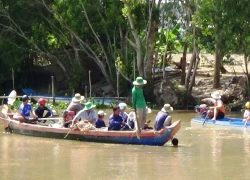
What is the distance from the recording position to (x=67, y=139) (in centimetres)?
1969

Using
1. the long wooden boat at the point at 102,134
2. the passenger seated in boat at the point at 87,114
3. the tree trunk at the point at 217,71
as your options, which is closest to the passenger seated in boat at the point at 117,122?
the long wooden boat at the point at 102,134

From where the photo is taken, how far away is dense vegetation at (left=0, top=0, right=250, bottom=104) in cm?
2822

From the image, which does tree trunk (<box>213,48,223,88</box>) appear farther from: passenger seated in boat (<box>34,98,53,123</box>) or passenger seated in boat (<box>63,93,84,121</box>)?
passenger seated in boat (<box>63,93,84,121</box>)

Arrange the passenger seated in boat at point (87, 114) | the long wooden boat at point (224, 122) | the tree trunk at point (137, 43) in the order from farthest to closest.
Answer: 1. the tree trunk at point (137, 43)
2. the long wooden boat at point (224, 122)
3. the passenger seated in boat at point (87, 114)

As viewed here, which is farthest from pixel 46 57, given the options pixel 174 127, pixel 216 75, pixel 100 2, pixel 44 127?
pixel 174 127

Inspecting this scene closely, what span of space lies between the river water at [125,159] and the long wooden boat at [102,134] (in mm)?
194

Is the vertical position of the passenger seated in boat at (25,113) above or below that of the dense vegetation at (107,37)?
below

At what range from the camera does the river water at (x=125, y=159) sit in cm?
1409

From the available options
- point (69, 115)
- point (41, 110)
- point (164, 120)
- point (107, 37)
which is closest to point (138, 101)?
point (164, 120)

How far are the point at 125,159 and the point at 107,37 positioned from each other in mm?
18920

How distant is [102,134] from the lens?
61.1 ft

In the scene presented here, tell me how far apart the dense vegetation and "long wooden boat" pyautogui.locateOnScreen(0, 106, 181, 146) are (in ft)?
32.4

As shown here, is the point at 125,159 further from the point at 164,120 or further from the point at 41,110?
the point at 41,110

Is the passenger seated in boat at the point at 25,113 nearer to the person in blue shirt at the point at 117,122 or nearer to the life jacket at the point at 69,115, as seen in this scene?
the life jacket at the point at 69,115
